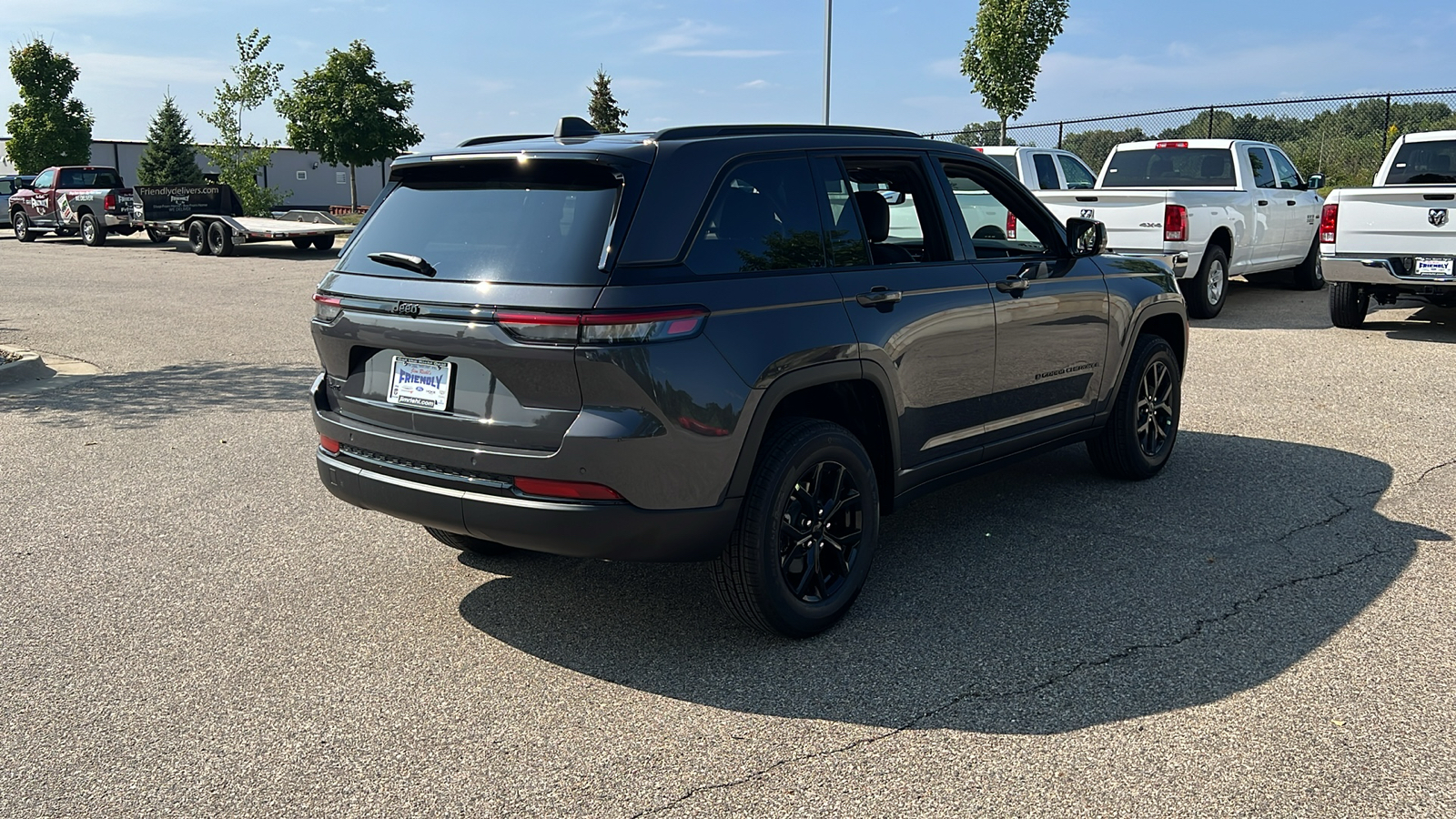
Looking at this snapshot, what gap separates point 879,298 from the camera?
4.47m

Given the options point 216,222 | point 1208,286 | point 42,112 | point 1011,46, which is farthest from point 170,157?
point 1208,286

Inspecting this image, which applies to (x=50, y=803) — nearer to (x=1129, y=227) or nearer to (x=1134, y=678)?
(x=1134, y=678)

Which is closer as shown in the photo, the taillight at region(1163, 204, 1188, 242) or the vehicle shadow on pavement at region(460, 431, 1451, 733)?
the vehicle shadow on pavement at region(460, 431, 1451, 733)

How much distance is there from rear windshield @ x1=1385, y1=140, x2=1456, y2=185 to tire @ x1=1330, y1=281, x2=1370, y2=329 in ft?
3.81

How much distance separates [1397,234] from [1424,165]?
160 centimetres

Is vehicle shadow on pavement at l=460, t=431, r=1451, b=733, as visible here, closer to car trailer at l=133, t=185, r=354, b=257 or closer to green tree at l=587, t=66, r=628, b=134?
car trailer at l=133, t=185, r=354, b=257

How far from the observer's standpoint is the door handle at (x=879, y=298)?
4414 millimetres

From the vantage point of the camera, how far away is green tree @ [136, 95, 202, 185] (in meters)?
50.0

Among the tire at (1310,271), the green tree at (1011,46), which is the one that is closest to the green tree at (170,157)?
the green tree at (1011,46)

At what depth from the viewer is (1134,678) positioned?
3934mm

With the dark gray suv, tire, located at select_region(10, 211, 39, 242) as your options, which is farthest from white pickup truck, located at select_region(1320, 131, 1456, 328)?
tire, located at select_region(10, 211, 39, 242)

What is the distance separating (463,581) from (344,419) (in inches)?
36.8

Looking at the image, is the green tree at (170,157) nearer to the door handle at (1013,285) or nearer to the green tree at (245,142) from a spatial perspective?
the green tree at (245,142)

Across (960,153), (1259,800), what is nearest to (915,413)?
(960,153)
